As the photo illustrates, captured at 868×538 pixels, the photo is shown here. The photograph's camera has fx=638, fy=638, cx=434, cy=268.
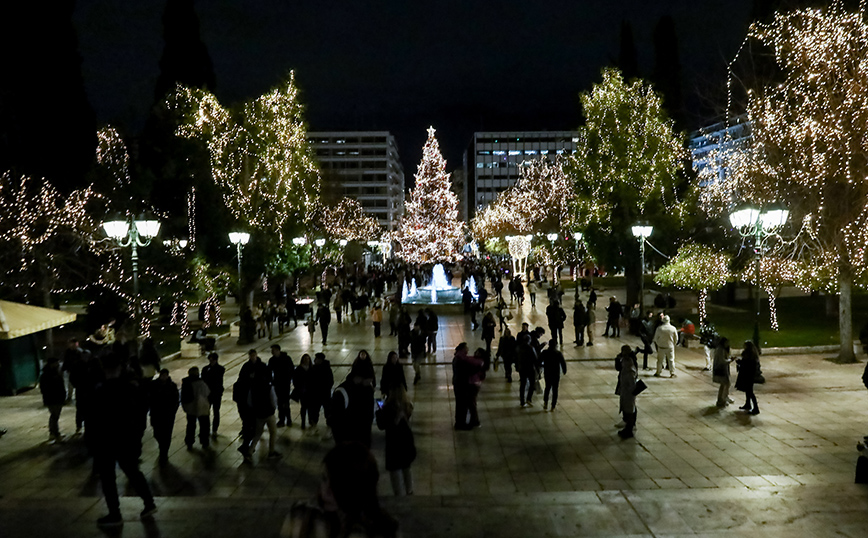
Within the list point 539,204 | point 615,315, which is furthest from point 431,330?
point 539,204

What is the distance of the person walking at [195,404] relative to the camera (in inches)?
365

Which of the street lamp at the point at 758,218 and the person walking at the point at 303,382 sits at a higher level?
the street lamp at the point at 758,218

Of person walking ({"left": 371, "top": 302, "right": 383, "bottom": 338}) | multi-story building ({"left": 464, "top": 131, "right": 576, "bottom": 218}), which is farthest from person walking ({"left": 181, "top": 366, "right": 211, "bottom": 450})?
multi-story building ({"left": 464, "top": 131, "right": 576, "bottom": 218})

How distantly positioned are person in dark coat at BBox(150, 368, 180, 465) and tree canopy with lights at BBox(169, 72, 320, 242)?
1881 centimetres

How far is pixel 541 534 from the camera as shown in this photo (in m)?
5.76

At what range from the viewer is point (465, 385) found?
10.1 meters

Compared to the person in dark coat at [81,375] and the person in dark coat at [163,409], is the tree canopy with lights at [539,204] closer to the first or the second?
the person in dark coat at [81,375]

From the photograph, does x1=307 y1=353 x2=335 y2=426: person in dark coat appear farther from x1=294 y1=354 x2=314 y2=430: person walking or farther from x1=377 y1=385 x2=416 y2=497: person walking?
x1=377 y1=385 x2=416 y2=497: person walking

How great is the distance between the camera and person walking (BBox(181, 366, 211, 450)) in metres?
9.27

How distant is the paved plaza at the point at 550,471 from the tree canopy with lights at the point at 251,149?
1507 cm

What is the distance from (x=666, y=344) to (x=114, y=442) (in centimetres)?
1167

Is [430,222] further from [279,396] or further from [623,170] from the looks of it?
[279,396]

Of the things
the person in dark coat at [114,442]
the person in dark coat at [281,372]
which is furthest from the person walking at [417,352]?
the person in dark coat at [114,442]

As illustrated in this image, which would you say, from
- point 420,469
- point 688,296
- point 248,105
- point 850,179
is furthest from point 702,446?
point 688,296
